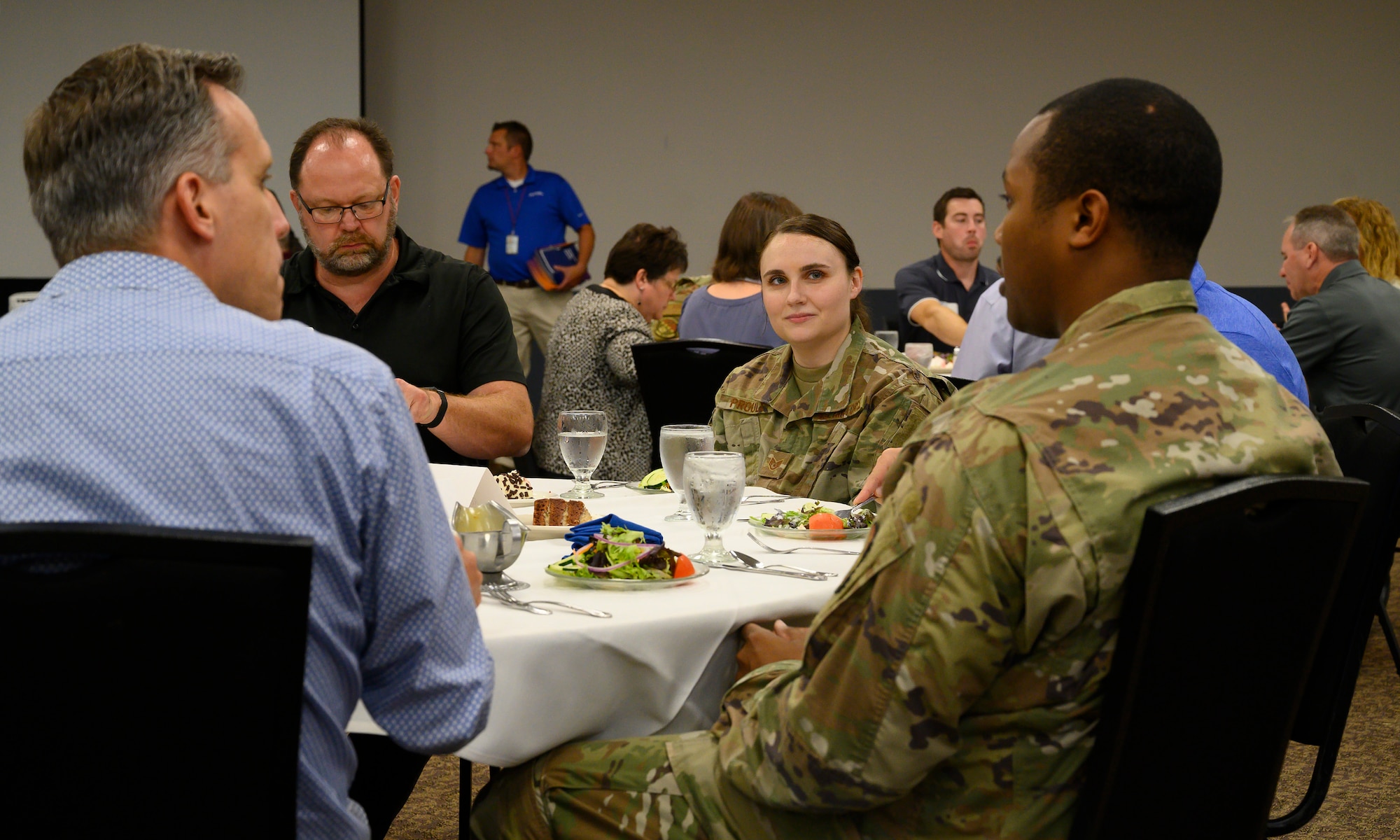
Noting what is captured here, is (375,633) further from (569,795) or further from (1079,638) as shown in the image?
(1079,638)

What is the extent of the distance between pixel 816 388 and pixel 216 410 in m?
1.66

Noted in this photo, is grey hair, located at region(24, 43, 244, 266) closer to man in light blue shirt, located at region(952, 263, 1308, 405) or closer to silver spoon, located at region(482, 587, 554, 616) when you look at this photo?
silver spoon, located at region(482, 587, 554, 616)

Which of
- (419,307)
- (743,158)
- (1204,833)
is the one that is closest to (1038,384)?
(1204,833)

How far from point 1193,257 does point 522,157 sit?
6.32 m

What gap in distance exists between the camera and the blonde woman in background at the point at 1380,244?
479 cm

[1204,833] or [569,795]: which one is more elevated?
[1204,833]

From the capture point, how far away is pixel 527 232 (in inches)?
281

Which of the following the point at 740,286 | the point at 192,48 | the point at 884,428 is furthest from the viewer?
the point at 192,48

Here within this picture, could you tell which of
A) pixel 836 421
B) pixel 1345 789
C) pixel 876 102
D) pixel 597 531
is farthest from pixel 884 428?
pixel 876 102

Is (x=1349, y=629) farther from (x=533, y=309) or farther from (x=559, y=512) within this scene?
(x=533, y=309)

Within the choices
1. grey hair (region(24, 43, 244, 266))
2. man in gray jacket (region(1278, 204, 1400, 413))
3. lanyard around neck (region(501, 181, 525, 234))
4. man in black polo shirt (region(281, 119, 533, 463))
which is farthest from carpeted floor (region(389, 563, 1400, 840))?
lanyard around neck (region(501, 181, 525, 234))

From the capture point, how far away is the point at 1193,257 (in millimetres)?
1157

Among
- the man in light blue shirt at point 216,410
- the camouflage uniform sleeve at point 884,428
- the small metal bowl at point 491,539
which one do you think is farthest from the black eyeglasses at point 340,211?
the man in light blue shirt at point 216,410

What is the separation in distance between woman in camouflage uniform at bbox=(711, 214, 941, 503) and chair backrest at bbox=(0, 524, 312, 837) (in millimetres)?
1575
